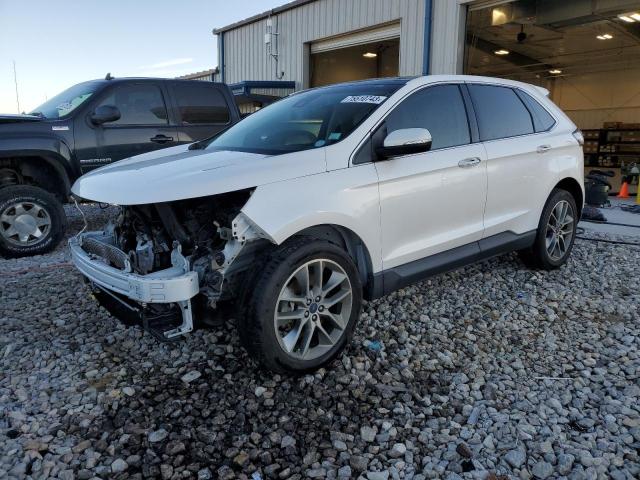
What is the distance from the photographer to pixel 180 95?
6699mm

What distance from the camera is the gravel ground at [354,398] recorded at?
228 centimetres

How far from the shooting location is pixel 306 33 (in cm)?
1315

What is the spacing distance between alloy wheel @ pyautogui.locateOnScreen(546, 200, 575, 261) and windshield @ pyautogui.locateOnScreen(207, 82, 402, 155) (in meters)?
2.24


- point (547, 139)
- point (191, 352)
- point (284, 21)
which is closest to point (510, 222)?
point (547, 139)

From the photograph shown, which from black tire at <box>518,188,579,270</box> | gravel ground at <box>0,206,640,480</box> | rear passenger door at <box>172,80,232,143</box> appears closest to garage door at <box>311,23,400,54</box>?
rear passenger door at <box>172,80,232,143</box>

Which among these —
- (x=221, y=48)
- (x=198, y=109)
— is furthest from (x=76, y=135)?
(x=221, y=48)

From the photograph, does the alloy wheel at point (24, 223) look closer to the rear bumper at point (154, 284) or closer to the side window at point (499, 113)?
the rear bumper at point (154, 284)

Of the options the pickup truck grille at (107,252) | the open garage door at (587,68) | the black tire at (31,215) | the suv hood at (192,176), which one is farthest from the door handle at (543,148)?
the open garage door at (587,68)

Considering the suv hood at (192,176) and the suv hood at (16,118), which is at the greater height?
the suv hood at (16,118)

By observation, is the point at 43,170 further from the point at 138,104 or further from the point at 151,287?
the point at 151,287

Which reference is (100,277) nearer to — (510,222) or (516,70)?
(510,222)

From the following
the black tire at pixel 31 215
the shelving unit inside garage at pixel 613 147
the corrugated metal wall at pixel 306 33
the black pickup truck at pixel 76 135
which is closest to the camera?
the black tire at pixel 31 215

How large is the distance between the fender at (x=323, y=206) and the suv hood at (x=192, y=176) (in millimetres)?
73

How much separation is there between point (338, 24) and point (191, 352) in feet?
34.9
